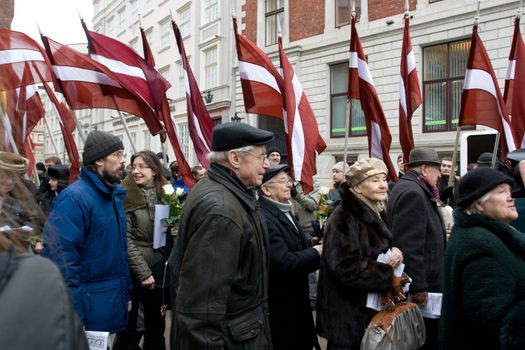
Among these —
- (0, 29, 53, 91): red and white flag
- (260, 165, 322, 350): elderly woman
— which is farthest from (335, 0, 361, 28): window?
(260, 165, 322, 350): elderly woman

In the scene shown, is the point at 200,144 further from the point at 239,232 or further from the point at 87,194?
the point at 239,232

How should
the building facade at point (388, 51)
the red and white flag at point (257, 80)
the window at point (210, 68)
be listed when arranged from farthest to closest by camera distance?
the window at point (210, 68) → the building facade at point (388, 51) → the red and white flag at point (257, 80)

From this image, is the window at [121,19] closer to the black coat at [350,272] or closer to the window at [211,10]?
the window at [211,10]

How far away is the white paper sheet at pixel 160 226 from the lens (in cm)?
436

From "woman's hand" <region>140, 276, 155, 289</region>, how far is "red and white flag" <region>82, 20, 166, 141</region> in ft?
7.65

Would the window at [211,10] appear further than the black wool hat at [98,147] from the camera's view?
Yes

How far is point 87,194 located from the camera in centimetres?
338

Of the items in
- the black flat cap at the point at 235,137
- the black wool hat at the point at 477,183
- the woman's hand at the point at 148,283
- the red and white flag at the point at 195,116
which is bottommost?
the woman's hand at the point at 148,283

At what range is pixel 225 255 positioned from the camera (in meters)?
2.37

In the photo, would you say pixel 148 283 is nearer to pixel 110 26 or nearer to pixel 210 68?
pixel 210 68

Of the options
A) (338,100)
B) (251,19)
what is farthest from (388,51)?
(251,19)

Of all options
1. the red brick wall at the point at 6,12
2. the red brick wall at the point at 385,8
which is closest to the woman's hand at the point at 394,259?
the red brick wall at the point at 385,8

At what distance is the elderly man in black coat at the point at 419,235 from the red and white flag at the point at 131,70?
3233 millimetres

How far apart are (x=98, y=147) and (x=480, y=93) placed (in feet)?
14.7
